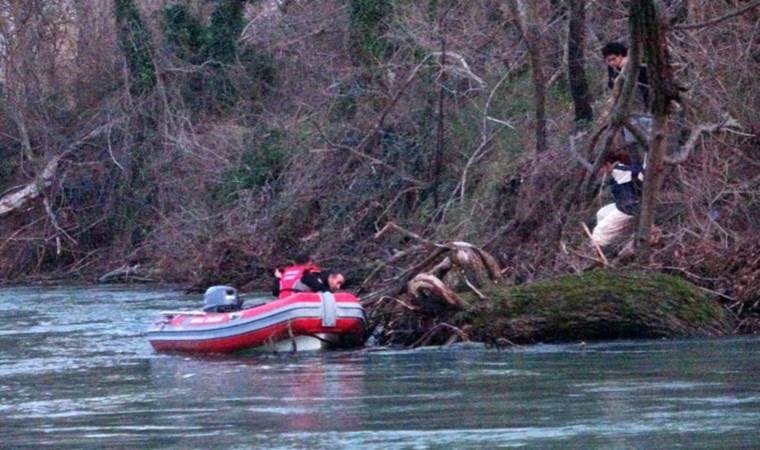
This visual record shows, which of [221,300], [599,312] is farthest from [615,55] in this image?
[221,300]

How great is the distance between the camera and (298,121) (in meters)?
28.7

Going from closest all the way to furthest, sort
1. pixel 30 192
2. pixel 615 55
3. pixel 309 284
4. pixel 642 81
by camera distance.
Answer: pixel 309 284, pixel 615 55, pixel 642 81, pixel 30 192

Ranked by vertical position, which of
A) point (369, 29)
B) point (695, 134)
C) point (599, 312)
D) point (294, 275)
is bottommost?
point (599, 312)

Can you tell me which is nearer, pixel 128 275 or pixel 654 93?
pixel 654 93

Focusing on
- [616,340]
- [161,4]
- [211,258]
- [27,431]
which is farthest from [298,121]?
[27,431]

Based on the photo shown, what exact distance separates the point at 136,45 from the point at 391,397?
21200 mm

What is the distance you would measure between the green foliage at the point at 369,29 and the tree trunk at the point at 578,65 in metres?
5.34

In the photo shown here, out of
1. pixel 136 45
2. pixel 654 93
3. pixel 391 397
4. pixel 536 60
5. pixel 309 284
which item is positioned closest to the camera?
pixel 391 397

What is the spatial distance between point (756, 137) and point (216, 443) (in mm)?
10795

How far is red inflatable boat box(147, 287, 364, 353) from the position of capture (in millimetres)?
16656

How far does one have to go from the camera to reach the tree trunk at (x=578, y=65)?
22.2 meters

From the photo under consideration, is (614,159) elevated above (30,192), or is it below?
below

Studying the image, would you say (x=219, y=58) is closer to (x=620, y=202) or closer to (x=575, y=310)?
(x=620, y=202)

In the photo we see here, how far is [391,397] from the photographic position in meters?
12.5
